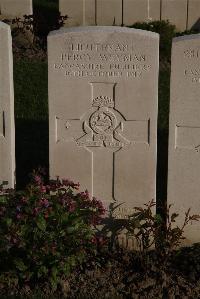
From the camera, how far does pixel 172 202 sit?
5.70m

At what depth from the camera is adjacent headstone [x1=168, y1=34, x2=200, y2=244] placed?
5.25 metres

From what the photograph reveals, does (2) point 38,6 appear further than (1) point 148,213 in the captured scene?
Yes

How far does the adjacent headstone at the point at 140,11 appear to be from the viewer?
14.3 metres

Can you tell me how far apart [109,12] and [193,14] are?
1.98 metres

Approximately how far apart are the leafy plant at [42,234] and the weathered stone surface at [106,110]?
36cm

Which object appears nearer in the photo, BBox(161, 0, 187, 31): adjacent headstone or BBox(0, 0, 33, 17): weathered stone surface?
BBox(0, 0, 33, 17): weathered stone surface

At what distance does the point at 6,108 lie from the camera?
5.50m

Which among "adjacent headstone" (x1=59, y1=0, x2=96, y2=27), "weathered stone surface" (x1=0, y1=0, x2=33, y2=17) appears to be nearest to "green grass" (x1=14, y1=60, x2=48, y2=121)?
"weathered stone surface" (x1=0, y1=0, x2=33, y2=17)

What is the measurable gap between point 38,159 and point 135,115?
2477 millimetres

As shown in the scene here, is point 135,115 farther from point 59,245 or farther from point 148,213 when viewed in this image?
point 59,245

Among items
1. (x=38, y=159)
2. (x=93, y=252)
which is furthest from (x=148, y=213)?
(x=38, y=159)

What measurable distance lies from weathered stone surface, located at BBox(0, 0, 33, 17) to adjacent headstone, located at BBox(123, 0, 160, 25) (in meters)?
2.32

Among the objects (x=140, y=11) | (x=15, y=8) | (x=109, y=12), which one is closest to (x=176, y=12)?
(x=140, y=11)

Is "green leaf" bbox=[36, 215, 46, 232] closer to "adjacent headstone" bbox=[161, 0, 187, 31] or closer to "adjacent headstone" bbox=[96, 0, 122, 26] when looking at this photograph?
"adjacent headstone" bbox=[96, 0, 122, 26]
